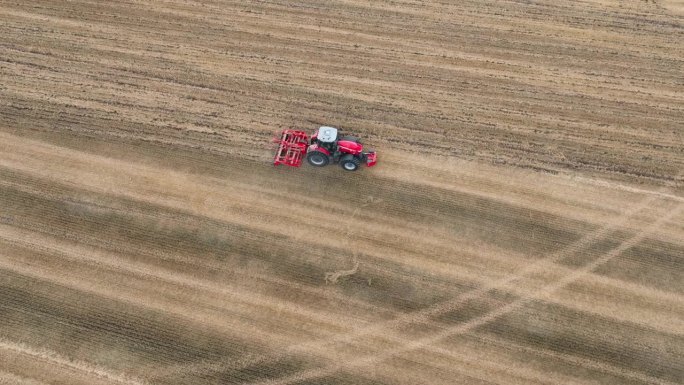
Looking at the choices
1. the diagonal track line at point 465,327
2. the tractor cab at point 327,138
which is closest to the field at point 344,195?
the diagonal track line at point 465,327

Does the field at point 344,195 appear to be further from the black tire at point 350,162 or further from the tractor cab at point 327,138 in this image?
the tractor cab at point 327,138

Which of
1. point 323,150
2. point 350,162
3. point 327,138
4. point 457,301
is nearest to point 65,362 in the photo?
point 323,150

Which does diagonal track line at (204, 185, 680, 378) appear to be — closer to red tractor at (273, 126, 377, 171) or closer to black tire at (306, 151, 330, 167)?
red tractor at (273, 126, 377, 171)

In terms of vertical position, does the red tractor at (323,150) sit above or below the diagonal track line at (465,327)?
above

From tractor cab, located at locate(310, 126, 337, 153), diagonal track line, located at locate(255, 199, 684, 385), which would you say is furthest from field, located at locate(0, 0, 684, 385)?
tractor cab, located at locate(310, 126, 337, 153)

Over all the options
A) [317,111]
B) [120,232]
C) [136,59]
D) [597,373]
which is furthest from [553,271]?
[136,59]

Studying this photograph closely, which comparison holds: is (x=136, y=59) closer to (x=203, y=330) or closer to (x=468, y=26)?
(x=203, y=330)

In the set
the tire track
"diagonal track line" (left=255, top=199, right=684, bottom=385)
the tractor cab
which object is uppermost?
the tractor cab

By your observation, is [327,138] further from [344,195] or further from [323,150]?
[344,195]
